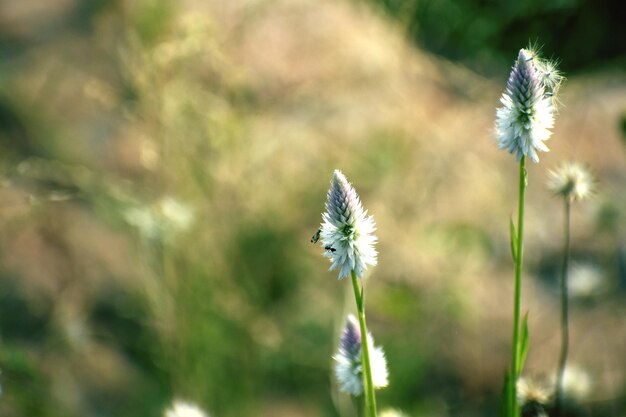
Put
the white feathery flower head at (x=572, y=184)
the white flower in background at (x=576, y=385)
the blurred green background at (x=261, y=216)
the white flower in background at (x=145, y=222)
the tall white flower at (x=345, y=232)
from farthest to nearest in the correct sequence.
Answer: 1. the blurred green background at (x=261, y=216)
2. the white flower in background at (x=145, y=222)
3. the white flower in background at (x=576, y=385)
4. the white feathery flower head at (x=572, y=184)
5. the tall white flower at (x=345, y=232)

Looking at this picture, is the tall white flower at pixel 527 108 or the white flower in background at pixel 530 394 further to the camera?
the white flower in background at pixel 530 394

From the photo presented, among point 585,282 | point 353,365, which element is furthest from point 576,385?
point 353,365

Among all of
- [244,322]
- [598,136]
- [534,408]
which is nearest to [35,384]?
[244,322]

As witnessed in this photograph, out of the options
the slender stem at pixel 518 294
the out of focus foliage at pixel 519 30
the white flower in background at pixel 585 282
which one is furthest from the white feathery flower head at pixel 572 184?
the out of focus foliage at pixel 519 30

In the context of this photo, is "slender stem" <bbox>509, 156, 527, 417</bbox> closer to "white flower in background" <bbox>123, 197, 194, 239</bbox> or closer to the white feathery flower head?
the white feathery flower head

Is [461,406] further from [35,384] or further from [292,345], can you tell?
[35,384]

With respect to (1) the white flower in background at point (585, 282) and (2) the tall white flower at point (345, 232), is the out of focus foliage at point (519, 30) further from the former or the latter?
(2) the tall white flower at point (345, 232)
